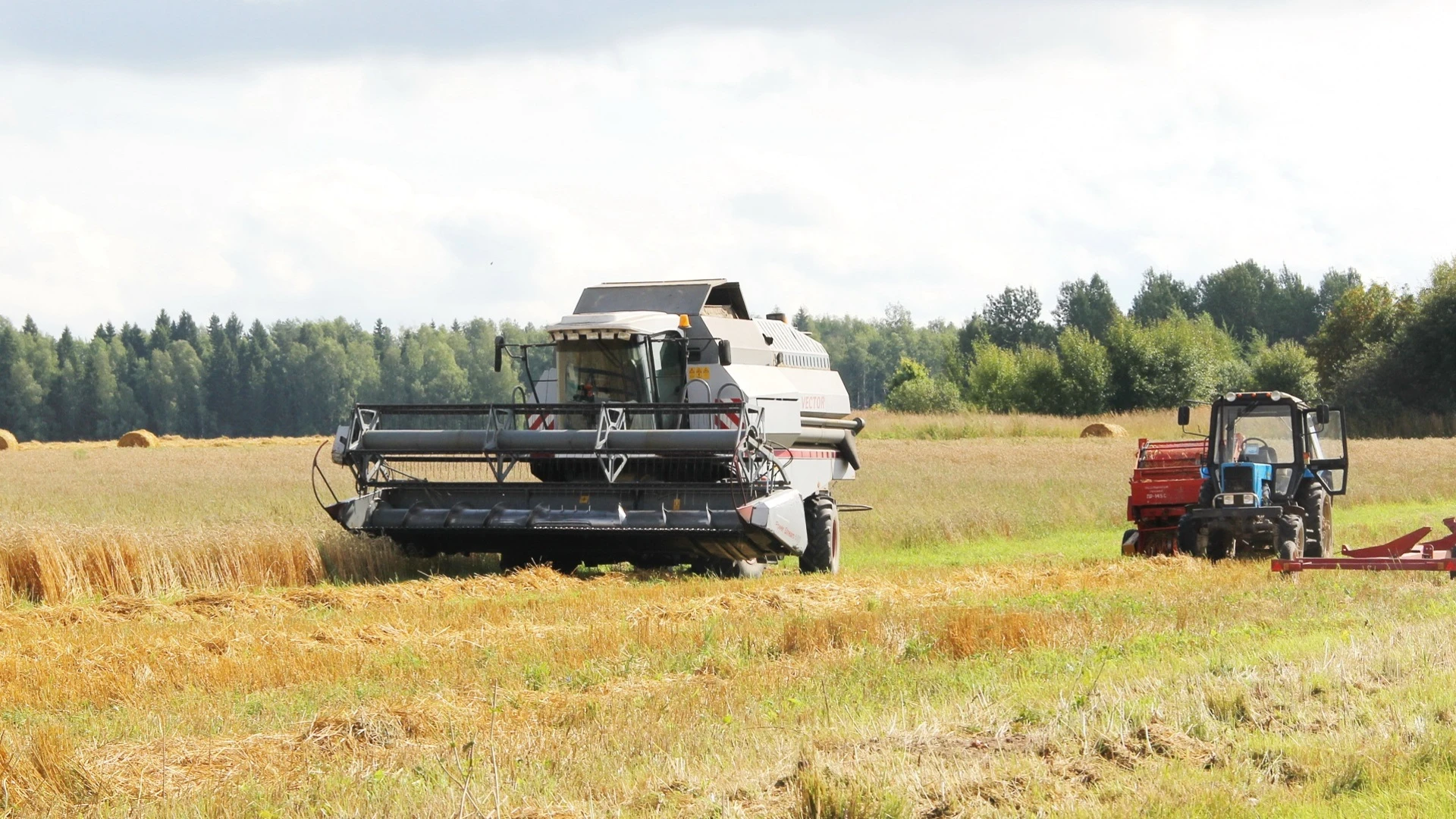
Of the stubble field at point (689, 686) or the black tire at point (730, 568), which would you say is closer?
the stubble field at point (689, 686)

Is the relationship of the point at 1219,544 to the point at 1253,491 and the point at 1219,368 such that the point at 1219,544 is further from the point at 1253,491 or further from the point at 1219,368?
the point at 1219,368

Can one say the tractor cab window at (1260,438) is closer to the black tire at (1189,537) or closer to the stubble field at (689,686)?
the black tire at (1189,537)

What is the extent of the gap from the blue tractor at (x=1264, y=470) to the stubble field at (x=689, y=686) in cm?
74

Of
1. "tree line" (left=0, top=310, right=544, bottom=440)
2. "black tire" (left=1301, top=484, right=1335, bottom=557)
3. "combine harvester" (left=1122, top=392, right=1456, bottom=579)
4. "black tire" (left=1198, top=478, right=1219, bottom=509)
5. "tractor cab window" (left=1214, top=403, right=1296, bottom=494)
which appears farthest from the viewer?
"tree line" (left=0, top=310, right=544, bottom=440)

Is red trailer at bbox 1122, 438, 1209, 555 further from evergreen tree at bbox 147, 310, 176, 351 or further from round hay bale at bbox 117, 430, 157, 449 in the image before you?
evergreen tree at bbox 147, 310, 176, 351

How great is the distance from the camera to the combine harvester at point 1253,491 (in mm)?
14781

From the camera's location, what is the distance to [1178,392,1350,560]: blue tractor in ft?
49.6

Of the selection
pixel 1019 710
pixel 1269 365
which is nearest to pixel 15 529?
pixel 1019 710

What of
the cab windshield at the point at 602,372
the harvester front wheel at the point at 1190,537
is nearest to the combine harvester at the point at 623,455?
the cab windshield at the point at 602,372

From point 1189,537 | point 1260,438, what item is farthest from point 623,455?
point 1260,438

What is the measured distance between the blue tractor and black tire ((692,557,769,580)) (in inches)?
178

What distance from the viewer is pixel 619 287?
1683 centimetres

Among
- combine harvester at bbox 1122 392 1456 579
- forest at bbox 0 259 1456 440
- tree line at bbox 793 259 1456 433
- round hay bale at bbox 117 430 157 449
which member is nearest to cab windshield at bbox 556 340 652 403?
combine harvester at bbox 1122 392 1456 579

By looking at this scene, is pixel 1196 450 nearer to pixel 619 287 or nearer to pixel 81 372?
pixel 619 287
